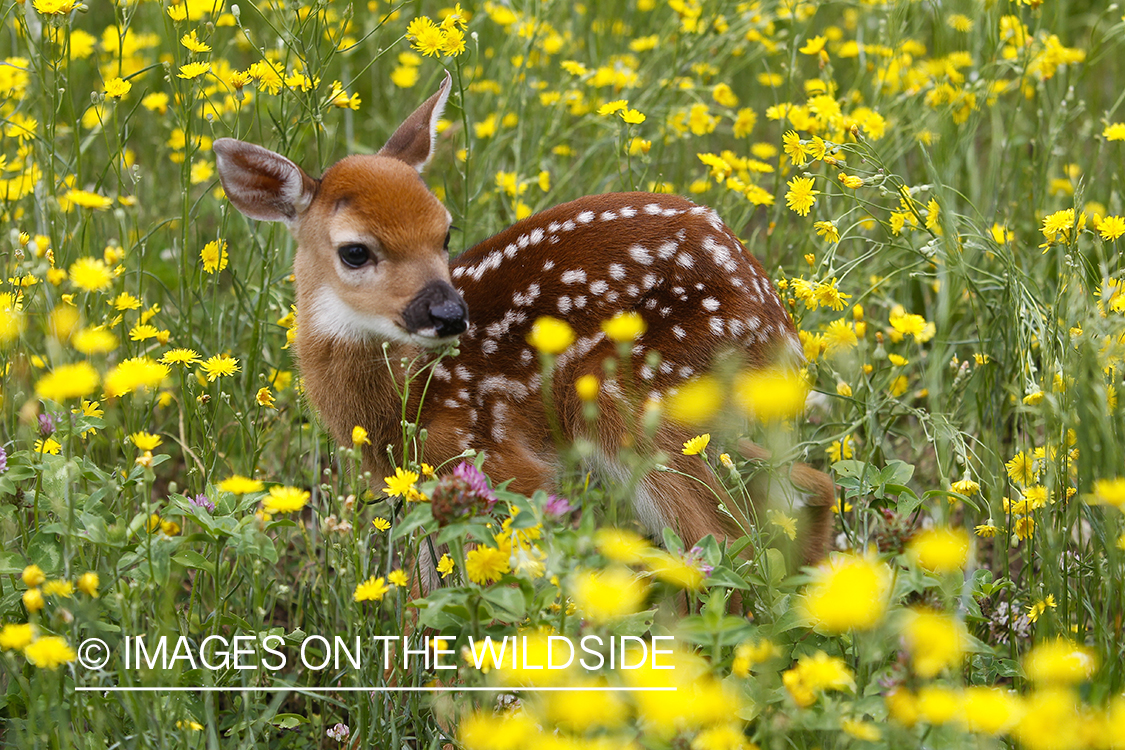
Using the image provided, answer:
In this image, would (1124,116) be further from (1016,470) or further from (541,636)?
(541,636)

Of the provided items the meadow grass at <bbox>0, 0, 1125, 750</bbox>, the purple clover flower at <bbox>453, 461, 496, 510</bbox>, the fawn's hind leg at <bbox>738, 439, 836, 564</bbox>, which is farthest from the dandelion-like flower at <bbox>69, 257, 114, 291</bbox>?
the fawn's hind leg at <bbox>738, 439, 836, 564</bbox>

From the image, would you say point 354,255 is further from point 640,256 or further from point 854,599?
point 854,599

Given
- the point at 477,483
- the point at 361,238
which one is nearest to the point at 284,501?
the point at 477,483

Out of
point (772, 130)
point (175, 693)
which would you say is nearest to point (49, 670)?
point (175, 693)

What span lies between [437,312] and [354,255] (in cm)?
35

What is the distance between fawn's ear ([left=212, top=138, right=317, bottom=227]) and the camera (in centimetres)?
276

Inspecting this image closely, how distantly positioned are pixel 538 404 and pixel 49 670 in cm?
143

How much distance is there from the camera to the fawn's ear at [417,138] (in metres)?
3.04

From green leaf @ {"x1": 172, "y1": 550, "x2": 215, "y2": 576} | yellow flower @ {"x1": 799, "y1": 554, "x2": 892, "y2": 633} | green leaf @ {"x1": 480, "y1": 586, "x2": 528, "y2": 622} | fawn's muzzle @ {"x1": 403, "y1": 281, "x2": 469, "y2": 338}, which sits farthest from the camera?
fawn's muzzle @ {"x1": 403, "y1": 281, "x2": 469, "y2": 338}

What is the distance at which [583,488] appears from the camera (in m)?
1.96

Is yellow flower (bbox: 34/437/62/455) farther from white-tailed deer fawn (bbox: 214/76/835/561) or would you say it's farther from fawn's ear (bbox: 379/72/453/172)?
fawn's ear (bbox: 379/72/453/172)

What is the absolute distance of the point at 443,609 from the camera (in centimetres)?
194

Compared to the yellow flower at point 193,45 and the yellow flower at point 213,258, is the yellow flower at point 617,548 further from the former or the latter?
the yellow flower at point 193,45

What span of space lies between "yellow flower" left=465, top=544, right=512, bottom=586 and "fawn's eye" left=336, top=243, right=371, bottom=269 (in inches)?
43.5
